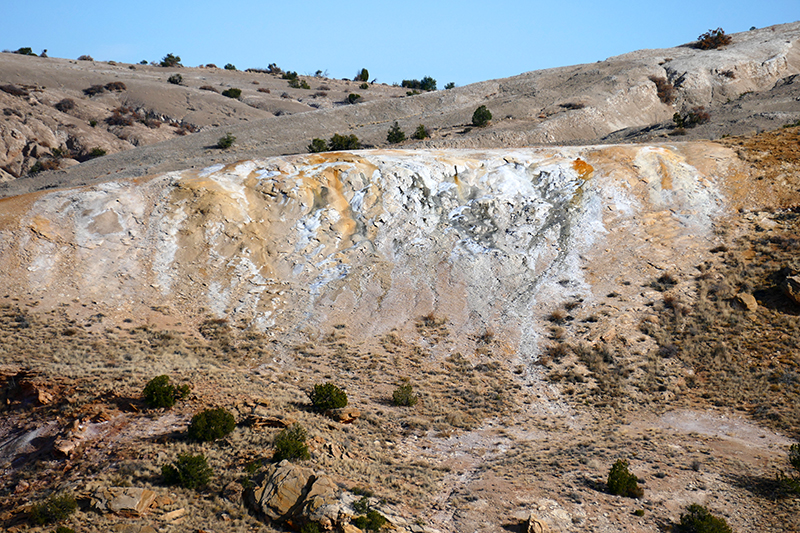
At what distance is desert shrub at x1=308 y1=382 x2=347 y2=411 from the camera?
52.5 feet

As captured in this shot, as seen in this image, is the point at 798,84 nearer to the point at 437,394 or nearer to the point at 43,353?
the point at 437,394

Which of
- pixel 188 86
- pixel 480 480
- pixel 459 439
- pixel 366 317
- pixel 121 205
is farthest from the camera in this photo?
pixel 188 86

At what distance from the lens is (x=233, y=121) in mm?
62844

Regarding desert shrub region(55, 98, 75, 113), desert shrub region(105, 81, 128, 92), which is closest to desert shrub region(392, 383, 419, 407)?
desert shrub region(55, 98, 75, 113)

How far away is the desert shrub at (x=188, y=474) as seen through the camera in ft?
38.2

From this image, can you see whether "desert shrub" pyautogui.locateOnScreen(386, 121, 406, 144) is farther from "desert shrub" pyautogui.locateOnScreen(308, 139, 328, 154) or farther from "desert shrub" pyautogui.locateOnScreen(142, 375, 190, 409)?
"desert shrub" pyautogui.locateOnScreen(142, 375, 190, 409)

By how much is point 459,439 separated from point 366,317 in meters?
7.99

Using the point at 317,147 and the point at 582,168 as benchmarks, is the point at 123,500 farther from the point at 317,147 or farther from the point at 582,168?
the point at 317,147

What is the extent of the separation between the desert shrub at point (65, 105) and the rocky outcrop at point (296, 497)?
2348 inches

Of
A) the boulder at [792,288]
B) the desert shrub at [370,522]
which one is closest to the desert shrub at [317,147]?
the boulder at [792,288]

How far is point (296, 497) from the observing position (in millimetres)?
11312

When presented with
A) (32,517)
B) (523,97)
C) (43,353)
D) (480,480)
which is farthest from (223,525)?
(523,97)

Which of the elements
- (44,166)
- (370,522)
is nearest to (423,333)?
(370,522)

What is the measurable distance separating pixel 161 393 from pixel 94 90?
203 ft
